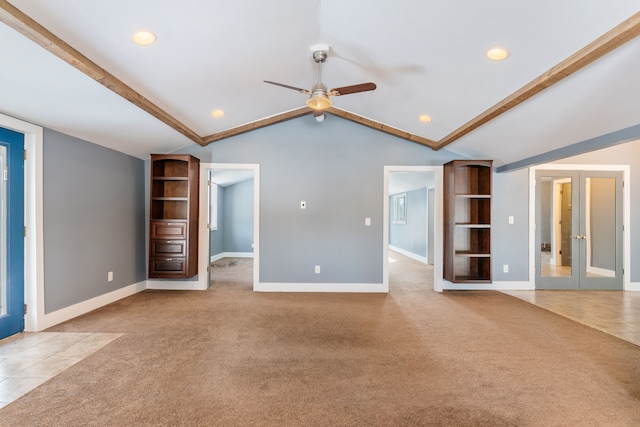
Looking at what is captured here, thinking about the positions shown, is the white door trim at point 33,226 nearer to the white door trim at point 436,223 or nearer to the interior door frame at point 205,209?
the interior door frame at point 205,209

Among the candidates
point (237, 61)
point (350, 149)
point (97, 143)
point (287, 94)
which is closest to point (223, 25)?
point (237, 61)

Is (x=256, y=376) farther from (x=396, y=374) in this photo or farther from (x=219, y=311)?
(x=219, y=311)

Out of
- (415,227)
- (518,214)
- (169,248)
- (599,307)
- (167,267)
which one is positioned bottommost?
(599,307)

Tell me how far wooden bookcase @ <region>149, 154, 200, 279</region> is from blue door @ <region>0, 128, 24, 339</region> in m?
1.59

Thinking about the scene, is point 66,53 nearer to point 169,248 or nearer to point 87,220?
point 87,220

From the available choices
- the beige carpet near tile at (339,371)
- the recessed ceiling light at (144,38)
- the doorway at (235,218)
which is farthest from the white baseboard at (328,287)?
the doorway at (235,218)

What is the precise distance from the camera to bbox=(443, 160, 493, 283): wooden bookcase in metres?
4.77

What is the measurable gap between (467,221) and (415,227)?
4.12 m

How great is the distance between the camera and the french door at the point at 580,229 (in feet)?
16.9

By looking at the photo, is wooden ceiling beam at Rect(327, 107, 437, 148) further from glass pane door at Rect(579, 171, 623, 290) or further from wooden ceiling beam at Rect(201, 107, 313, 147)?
glass pane door at Rect(579, 171, 623, 290)

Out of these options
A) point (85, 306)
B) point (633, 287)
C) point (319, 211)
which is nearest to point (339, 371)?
point (319, 211)

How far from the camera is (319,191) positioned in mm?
5059

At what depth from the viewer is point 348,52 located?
10.1 feet

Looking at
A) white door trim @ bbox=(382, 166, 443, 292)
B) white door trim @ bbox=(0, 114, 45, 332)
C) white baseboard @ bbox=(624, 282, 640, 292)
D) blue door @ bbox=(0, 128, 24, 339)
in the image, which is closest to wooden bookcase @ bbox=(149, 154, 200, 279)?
white door trim @ bbox=(0, 114, 45, 332)
